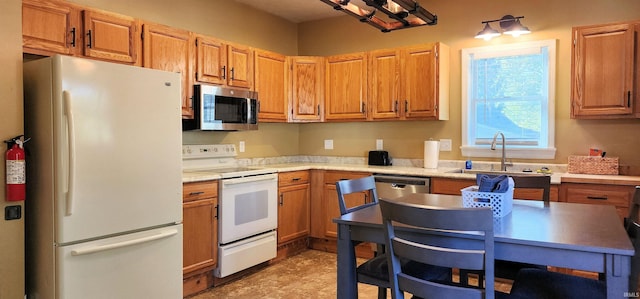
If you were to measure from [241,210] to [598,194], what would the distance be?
2725 mm

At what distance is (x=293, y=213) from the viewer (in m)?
4.25

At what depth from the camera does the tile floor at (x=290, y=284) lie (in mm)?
3248

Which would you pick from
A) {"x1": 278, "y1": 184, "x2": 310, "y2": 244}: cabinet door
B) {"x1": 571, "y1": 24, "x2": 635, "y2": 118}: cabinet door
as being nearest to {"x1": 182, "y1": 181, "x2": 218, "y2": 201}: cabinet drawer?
{"x1": 278, "y1": 184, "x2": 310, "y2": 244}: cabinet door

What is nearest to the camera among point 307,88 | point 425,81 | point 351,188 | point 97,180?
point 97,180

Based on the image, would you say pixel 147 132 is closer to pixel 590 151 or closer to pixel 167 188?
pixel 167 188

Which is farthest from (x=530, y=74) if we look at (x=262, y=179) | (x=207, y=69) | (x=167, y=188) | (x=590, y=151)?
(x=167, y=188)

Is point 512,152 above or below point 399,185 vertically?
above

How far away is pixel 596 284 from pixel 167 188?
2372 mm

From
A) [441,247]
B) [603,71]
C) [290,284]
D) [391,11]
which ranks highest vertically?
[391,11]

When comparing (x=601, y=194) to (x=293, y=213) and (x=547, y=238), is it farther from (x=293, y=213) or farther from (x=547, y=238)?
(x=293, y=213)

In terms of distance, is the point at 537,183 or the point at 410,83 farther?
the point at 410,83

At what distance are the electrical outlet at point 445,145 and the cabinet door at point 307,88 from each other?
1.34 metres

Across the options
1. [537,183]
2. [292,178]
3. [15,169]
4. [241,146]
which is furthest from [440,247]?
[241,146]

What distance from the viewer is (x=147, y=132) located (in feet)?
8.61
